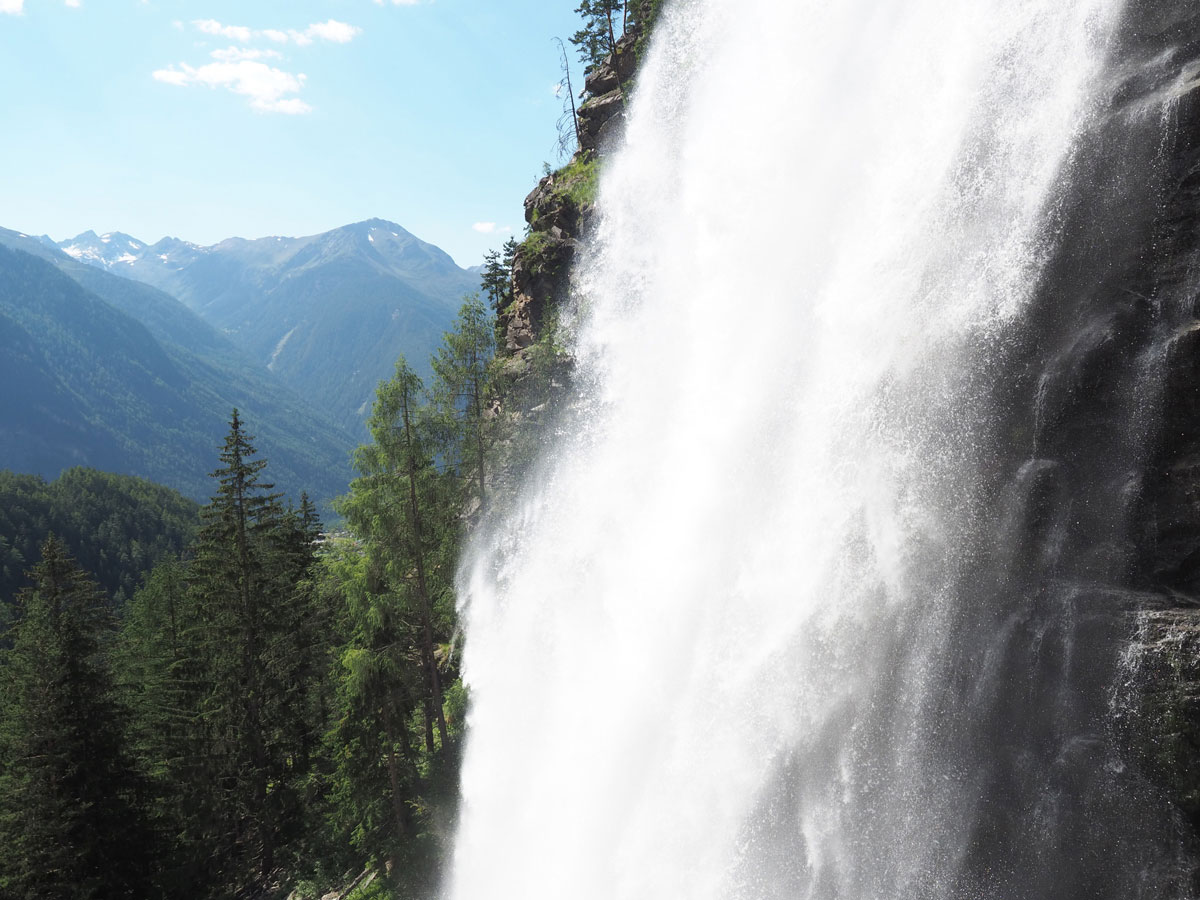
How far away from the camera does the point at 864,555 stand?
13.0m

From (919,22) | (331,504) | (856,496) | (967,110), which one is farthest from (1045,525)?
(331,504)

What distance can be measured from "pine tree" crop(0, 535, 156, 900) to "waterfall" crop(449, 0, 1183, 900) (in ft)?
37.9

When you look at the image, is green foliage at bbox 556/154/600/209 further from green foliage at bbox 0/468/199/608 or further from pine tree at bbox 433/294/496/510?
green foliage at bbox 0/468/199/608

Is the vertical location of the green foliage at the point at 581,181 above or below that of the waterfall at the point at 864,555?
above

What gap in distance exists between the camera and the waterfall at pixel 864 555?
1107cm

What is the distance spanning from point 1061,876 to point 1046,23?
15.2 m

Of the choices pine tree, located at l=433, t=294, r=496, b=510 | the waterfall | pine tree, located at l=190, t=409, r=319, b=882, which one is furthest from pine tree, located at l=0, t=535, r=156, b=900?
pine tree, located at l=433, t=294, r=496, b=510

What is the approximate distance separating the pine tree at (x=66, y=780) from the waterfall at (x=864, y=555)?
11.6 metres

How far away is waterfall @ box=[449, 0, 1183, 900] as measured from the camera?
11.1 meters

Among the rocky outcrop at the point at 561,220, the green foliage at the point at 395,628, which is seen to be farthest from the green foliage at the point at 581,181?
the green foliage at the point at 395,628

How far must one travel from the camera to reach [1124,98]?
11.7 meters

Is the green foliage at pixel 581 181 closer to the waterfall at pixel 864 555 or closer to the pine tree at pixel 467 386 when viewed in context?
the pine tree at pixel 467 386

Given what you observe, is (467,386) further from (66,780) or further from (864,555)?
(66,780)

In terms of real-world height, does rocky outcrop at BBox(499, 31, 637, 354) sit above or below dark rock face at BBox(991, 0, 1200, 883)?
above
